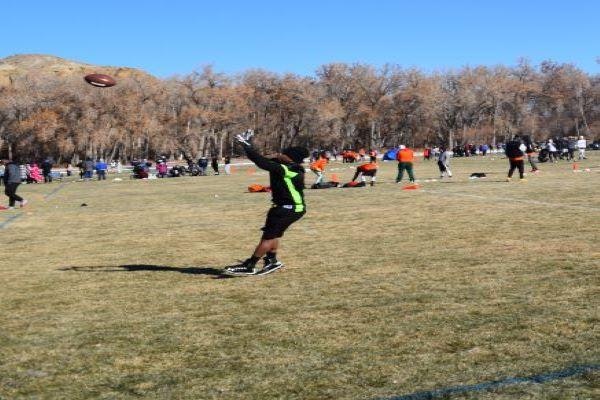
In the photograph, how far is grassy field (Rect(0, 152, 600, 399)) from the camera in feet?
16.1

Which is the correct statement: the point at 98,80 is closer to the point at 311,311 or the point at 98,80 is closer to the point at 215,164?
the point at 311,311

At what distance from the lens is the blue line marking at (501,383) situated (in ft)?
14.7

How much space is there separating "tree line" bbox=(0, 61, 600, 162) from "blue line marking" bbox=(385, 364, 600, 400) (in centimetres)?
8113

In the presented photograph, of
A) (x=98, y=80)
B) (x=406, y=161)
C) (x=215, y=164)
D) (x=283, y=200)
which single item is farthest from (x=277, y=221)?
(x=215, y=164)

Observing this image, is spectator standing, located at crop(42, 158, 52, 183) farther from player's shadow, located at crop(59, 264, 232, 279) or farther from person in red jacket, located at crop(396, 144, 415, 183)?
player's shadow, located at crop(59, 264, 232, 279)

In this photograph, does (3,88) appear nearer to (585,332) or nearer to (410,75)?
(410,75)

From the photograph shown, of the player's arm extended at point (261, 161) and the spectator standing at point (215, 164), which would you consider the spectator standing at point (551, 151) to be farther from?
the player's arm extended at point (261, 161)

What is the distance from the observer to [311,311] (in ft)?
22.6

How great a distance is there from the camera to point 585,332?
5660 mm

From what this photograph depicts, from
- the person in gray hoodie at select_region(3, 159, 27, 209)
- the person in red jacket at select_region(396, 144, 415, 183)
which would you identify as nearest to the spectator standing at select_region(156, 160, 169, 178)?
the person in red jacket at select_region(396, 144, 415, 183)

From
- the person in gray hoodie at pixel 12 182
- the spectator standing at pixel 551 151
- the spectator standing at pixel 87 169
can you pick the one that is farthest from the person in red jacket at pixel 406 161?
the spectator standing at pixel 87 169

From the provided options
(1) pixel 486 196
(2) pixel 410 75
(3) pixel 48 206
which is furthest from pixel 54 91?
(1) pixel 486 196

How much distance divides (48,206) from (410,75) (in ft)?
293

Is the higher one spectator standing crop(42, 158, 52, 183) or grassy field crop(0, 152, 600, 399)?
spectator standing crop(42, 158, 52, 183)
